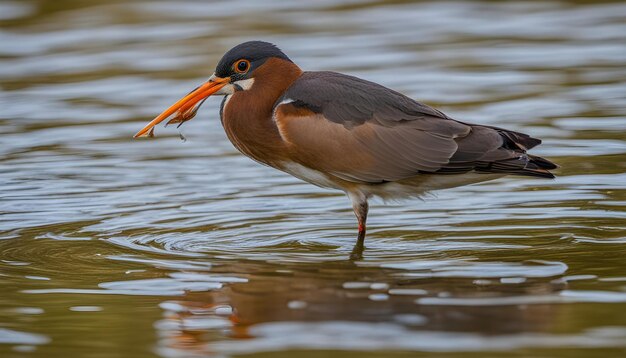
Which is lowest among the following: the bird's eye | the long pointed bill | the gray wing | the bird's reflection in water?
the bird's reflection in water

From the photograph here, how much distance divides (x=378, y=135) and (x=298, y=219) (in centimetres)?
112

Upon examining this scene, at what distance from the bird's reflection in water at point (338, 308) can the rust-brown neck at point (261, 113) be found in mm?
1050

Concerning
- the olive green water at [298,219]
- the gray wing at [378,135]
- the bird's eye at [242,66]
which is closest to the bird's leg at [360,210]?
the olive green water at [298,219]

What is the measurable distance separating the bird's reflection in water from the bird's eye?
1599 mm

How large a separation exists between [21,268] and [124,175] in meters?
3.01

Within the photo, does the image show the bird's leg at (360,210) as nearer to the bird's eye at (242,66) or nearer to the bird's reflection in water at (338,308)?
the bird's reflection in water at (338,308)

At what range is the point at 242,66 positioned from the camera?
29.5 ft

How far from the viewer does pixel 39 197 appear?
10.4 m

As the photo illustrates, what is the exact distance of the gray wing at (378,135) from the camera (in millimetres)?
8602

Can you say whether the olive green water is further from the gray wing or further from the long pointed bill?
the long pointed bill

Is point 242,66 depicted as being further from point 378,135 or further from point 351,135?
point 378,135

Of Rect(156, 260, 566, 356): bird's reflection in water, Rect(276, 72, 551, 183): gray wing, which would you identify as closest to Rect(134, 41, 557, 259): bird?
Rect(276, 72, 551, 183): gray wing

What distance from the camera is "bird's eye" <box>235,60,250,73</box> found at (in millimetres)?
8969

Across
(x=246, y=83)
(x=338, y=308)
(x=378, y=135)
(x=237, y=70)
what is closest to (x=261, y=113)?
(x=246, y=83)
